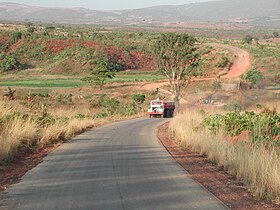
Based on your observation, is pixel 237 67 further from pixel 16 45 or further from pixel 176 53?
pixel 16 45

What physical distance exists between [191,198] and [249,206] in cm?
110

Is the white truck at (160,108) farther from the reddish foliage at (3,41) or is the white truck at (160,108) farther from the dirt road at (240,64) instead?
the reddish foliage at (3,41)

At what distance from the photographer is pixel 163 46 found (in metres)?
39.0

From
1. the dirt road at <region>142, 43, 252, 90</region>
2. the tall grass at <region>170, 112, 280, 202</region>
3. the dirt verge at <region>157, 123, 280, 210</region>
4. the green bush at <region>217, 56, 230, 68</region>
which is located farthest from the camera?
the green bush at <region>217, 56, 230, 68</region>

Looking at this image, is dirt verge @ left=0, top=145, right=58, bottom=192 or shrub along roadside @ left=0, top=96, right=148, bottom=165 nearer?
dirt verge @ left=0, top=145, right=58, bottom=192

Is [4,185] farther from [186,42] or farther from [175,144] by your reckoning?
[186,42]

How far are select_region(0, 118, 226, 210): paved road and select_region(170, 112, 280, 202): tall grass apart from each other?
1.11m

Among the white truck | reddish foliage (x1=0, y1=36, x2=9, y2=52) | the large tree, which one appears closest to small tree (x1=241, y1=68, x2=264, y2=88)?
the white truck

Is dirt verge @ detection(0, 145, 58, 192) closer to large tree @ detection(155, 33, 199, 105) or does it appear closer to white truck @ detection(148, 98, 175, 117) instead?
large tree @ detection(155, 33, 199, 105)

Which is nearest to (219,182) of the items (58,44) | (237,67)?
(237,67)

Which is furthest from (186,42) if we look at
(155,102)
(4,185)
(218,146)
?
(4,185)

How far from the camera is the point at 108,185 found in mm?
10125

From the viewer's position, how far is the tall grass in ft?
30.5

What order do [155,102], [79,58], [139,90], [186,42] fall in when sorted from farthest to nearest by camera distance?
[79,58], [139,90], [155,102], [186,42]
